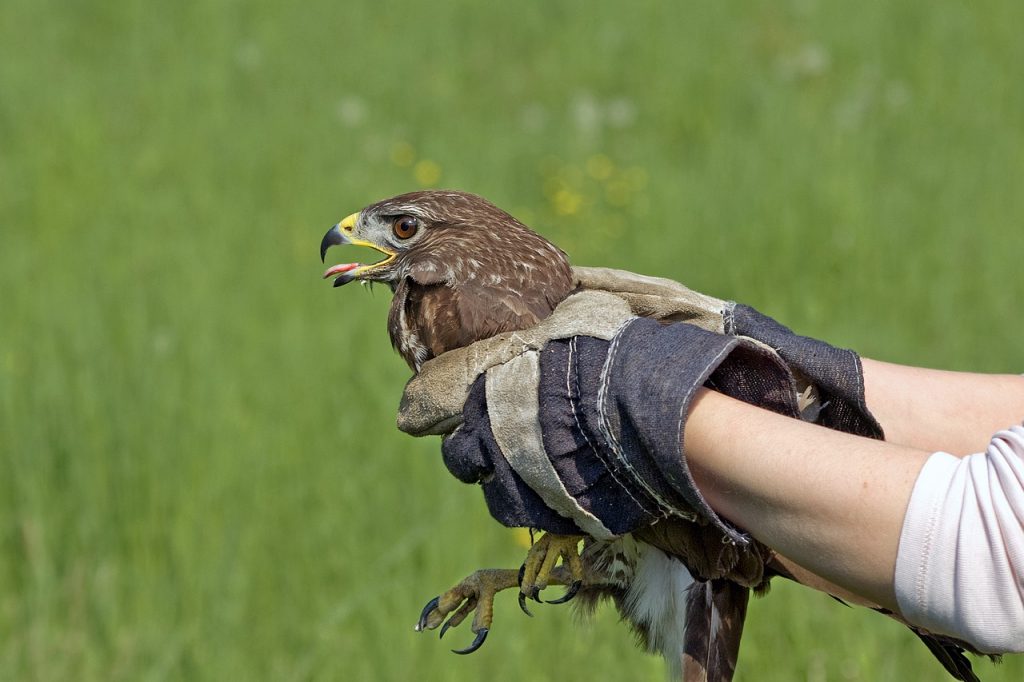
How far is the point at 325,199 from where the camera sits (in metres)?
6.68

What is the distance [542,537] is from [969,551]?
111 cm

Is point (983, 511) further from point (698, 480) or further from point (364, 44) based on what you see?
point (364, 44)

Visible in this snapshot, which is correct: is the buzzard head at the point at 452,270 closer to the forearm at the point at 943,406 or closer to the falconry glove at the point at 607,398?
the falconry glove at the point at 607,398

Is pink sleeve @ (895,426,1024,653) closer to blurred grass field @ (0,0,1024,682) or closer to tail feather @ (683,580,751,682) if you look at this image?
tail feather @ (683,580,751,682)

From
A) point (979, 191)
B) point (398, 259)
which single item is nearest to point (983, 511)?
point (398, 259)

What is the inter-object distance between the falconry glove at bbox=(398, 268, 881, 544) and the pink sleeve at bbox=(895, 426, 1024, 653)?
0.31 metres

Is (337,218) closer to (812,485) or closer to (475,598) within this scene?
(475,598)

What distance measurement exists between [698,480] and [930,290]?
4.73m

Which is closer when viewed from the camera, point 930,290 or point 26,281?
point 26,281

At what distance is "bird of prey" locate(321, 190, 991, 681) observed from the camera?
250 centimetres

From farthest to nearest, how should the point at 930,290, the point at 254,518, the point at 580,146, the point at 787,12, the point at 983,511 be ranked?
the point at 787,12
the point at 580,146
the point at 930,290
the point at 254,518
the point at 983,511

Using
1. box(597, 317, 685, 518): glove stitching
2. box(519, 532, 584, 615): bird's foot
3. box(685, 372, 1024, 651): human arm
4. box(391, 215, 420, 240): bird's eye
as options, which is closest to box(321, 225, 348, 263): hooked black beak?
box(391, 215, 420, 240): bird's eye

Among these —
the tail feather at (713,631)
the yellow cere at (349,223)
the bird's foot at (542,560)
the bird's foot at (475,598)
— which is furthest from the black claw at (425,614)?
the yellow cere at (349,223)

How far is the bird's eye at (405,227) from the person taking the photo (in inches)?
110
